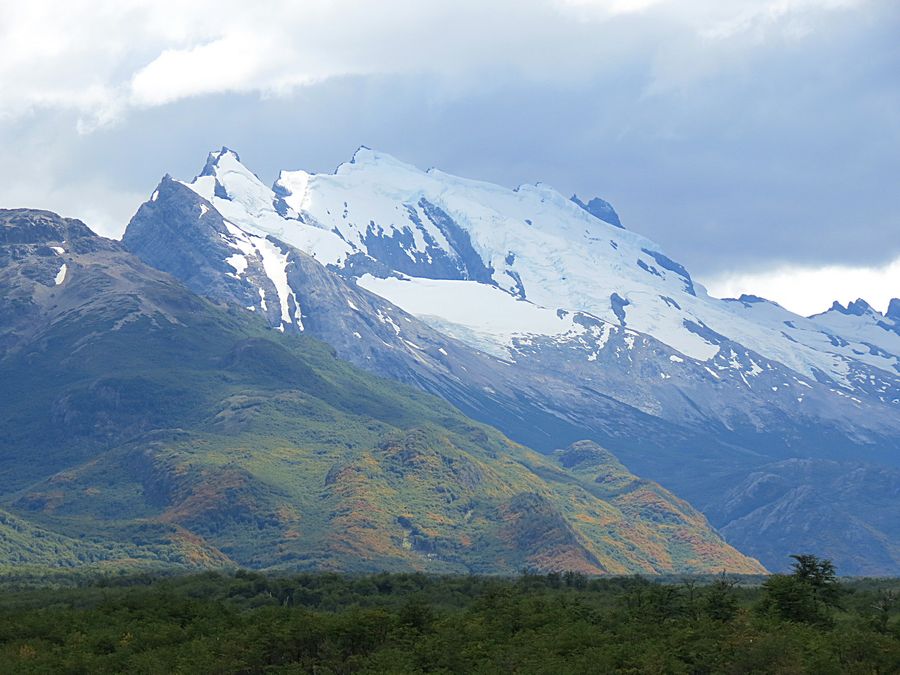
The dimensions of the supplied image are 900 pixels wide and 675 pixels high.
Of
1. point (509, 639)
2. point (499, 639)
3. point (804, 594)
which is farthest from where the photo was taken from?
point (804, 594)

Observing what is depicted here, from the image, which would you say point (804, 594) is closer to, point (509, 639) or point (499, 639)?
point (509, 639)

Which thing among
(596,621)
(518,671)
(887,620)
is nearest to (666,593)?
(596,621)

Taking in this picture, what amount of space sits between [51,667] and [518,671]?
151 ft

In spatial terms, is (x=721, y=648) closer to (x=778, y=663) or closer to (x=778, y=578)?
(x=778, y=663)

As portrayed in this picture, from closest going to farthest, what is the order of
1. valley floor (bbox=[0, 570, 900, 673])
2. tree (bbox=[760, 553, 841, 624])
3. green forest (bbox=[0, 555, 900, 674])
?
valley floor (bbox=[0, 570, 900, 673]) → green forest (bbox=[0, 555, 900, 674]) → tree (bbox=[760, 553, 841, 624])

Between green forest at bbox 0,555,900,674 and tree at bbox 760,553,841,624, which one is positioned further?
tree at bbox 760,553,841,624

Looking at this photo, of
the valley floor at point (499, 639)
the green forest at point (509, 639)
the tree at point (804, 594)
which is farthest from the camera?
the tree at point (804, 594)

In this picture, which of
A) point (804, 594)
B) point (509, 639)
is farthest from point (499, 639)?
point (804, 594)

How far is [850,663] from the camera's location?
14925cm

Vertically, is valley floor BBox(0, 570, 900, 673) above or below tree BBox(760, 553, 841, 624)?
below

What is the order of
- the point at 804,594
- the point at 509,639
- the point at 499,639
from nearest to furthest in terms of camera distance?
the point at 509,639 → the point at 499,639 → the point at 804,594

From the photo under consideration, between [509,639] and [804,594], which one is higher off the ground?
[804,594]

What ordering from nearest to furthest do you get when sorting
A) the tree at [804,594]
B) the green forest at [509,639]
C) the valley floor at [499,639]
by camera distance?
the valley floor at [499,639] → the green forest at [509,639] → the tree at [804,594]

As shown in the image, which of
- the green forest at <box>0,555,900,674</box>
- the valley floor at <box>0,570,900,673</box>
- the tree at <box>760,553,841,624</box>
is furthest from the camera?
the tree at <box>760,553,841,624</box>
